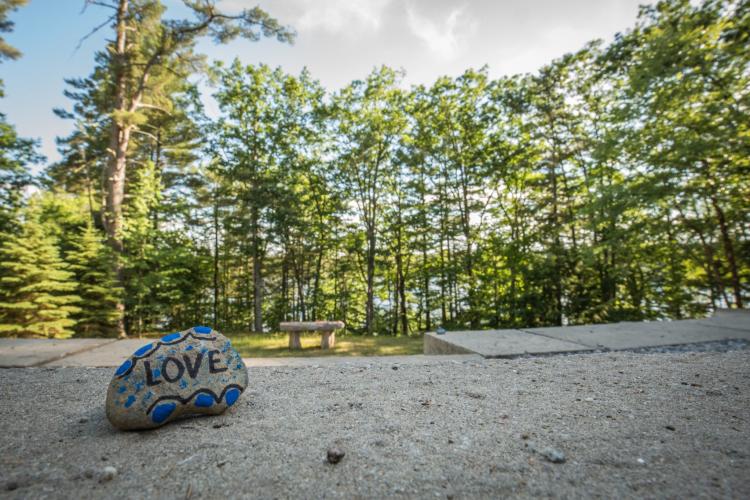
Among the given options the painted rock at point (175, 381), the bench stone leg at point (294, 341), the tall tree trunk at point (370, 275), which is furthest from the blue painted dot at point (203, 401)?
the tall tree trunk at point (370, 275)

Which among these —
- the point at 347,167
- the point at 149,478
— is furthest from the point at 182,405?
the point at 347,167

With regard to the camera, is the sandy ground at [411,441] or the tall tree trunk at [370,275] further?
the tall tree trunk at [370,275]

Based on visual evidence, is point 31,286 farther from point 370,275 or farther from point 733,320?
point 733,320

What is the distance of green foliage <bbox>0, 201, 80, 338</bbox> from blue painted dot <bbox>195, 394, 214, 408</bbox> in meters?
8.23

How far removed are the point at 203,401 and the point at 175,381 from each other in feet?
0.66

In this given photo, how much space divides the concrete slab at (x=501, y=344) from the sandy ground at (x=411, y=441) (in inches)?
43.2

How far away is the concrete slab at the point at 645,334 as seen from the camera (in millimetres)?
3955

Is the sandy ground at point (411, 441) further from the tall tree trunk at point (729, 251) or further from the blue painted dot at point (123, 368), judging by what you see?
the tall tree trunk at point (729, 251)

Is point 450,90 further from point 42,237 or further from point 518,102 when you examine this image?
point 42,237

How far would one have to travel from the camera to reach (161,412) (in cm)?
164

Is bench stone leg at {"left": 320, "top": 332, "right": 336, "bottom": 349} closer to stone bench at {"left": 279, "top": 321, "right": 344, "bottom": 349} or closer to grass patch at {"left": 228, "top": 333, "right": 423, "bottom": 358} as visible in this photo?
stone bench at {"left": 279, "top": 321, "right": 344, "bottom": 349}

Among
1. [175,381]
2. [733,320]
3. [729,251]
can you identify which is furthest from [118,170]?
[729,251]

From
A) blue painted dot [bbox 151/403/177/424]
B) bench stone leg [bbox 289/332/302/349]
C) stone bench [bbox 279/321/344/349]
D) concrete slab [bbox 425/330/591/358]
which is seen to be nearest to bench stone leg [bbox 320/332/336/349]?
stone bench [bbox 279/321/344/349]

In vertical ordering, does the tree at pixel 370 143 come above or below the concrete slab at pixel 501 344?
above
